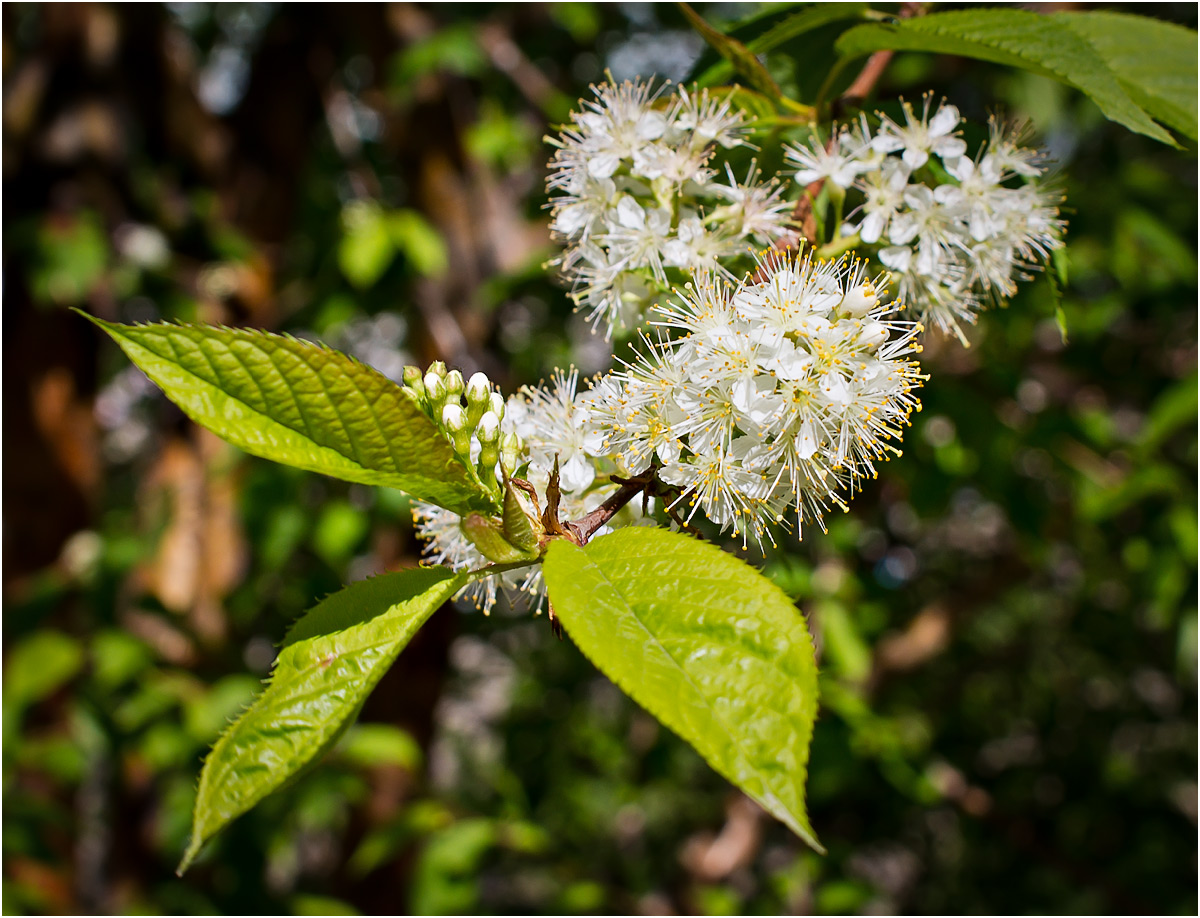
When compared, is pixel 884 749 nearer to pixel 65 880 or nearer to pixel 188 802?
pixel 188 802

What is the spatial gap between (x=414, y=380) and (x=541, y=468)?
0.60 ft

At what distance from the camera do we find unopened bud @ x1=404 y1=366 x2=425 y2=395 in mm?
836

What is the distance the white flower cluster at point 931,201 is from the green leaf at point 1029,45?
0.10 metres

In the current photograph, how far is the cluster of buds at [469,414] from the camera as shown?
0.81 m

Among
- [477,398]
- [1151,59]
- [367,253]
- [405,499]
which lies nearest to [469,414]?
[477,398]

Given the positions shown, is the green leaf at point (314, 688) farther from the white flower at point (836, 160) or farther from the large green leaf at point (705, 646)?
the white flower at point (836, 160)

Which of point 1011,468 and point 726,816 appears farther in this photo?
point 726,816

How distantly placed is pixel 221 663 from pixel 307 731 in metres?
2.52

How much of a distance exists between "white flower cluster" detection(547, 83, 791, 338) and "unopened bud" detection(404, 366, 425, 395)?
0.25m

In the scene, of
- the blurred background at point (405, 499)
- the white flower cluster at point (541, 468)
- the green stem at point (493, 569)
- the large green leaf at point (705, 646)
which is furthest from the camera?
the blurred background at point (405, 499)

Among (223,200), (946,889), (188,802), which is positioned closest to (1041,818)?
(946,889)

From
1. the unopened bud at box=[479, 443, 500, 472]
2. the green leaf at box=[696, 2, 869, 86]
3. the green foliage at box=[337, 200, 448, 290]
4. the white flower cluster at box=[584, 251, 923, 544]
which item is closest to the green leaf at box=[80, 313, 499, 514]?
the unopened bud at box=[479, 443, 500, 472]

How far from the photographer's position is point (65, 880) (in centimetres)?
308

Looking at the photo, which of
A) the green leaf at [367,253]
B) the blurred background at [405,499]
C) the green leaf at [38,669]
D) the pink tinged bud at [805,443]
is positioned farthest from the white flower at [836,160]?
the green leaf at [38,669]
